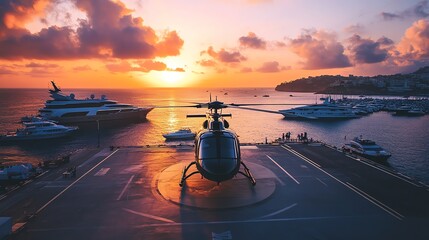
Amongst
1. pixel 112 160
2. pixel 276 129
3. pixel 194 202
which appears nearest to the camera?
pixel 194 202

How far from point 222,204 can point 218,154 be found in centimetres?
388

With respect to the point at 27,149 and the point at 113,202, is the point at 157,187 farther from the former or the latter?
the point at 27,149

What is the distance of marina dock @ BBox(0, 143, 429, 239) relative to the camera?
1689cm

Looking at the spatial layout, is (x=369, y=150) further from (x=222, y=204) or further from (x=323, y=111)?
(x=323, y=111)

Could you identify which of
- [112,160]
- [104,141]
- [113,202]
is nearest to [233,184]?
[113,202]

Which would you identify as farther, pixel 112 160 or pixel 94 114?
pixel 94 114

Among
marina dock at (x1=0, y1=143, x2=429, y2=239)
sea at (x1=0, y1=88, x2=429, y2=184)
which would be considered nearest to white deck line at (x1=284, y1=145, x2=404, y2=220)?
marina dock at (x1=0, y1=143, x2=429, y2=239)

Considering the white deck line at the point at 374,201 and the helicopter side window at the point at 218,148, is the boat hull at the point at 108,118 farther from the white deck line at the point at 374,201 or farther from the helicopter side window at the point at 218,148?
the white deck line at the point at 374,201

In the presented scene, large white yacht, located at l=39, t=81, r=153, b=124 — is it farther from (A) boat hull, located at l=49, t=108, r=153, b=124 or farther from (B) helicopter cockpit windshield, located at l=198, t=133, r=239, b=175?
(B) helicopter cockpit windshield, located at l=198, t=133, r=239, b=175

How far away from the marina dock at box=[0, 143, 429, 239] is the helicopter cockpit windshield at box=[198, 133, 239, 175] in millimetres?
2951

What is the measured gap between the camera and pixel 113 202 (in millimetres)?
21297

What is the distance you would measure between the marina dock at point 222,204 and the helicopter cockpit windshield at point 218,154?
2951 mm

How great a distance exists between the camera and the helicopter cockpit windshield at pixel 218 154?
1938 cm

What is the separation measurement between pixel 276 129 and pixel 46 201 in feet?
234
